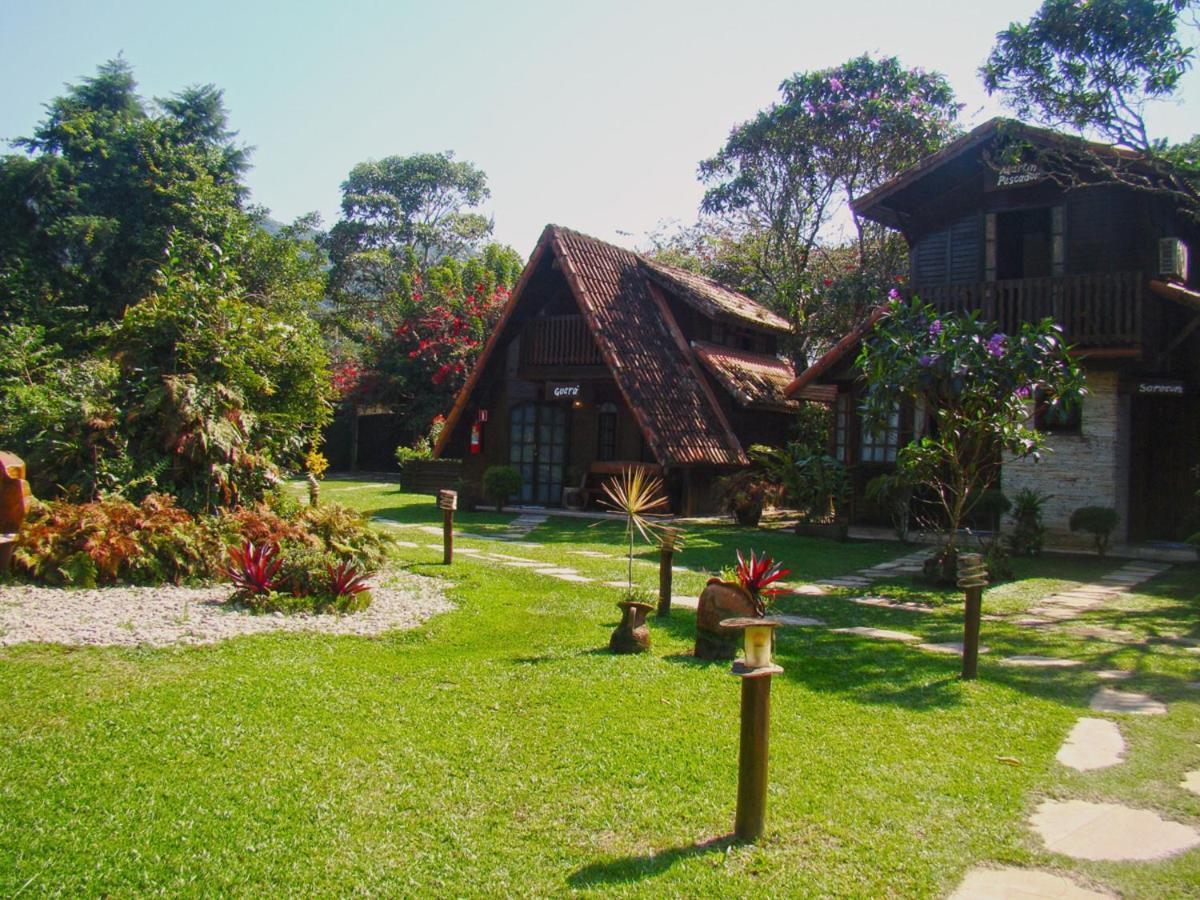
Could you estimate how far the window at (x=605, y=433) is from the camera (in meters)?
18.9

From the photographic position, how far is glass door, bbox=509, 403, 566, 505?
19.3 m

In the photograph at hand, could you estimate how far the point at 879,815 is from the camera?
3707 mm

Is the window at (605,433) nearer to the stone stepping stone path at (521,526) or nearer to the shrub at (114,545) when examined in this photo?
the stone stepping stone path at (521,526)

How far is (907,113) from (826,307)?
5.40 meters

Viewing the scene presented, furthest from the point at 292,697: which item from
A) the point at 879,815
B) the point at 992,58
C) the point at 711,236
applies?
the point at 711,236

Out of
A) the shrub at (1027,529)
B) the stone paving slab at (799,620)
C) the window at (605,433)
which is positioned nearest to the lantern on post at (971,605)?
the stone paving slab at (799,620)

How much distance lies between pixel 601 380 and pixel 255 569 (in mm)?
11736

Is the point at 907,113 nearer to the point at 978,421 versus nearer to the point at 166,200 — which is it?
the point at 978,421

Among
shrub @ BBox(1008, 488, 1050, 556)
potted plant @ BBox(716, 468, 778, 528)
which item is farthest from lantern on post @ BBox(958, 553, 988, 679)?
potted plant @ BBox(716, 468, 778, 528)

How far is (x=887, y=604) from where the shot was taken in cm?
874

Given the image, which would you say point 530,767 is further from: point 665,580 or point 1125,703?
point 1125,703

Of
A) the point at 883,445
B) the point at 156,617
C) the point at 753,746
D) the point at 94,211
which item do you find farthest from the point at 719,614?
the point at 94,211

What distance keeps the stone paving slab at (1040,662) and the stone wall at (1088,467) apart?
728 centimetres

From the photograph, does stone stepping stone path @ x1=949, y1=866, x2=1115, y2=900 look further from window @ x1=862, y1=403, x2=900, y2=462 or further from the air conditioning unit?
the air conditioning unit
